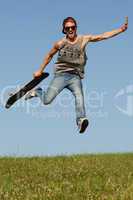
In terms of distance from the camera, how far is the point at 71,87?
14.6 metres

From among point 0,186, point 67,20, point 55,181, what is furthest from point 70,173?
point 67,20

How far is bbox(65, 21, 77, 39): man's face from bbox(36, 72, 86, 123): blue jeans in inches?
45.0

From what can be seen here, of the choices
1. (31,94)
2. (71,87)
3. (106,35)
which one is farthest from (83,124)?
(31,94)

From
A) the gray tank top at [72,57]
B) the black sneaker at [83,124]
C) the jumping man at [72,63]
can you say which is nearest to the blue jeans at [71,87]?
the jumping man at [72,63]

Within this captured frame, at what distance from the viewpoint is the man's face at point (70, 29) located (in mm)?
13523

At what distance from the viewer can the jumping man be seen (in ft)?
45.5

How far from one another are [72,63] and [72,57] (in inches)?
8.1

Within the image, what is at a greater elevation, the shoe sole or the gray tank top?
the gray tank top

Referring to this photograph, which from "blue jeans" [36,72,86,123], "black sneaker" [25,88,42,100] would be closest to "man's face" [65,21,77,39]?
"blue jeans" [36,72,86,123]

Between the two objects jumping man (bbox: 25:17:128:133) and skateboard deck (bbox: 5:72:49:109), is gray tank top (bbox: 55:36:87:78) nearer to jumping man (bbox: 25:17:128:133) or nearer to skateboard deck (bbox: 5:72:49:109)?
jumping man (bbox: 25:17:128:133)

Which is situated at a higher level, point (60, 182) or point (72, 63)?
point (72, 63)

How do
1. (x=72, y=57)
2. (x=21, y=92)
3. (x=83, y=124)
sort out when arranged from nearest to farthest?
(x=83, y=124) < (x=72, y=57) < (x=21, y=92)

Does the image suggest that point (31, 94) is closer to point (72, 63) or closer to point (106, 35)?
point (72, 63)

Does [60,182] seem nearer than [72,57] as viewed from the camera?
Yes
